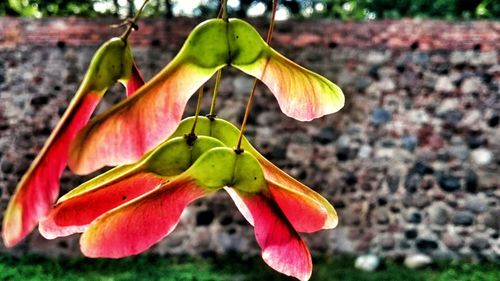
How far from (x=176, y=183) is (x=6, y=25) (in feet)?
12.5

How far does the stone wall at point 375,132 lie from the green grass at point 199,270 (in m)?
0.07

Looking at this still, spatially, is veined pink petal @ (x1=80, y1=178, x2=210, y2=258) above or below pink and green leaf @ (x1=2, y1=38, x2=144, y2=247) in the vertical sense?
below

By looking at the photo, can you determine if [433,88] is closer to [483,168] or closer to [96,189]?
[483,168]

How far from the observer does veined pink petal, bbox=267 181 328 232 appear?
295 mm

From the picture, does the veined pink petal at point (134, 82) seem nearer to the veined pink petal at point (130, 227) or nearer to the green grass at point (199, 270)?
the veined pink petal at point (130, 227)

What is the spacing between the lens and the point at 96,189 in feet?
0.93

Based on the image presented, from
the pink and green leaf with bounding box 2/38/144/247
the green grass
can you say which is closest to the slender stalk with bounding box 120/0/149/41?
the pink and green leaf with bounding box 2/38/144/247

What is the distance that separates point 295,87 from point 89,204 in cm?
10

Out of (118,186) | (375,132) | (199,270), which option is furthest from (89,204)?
(375,132)

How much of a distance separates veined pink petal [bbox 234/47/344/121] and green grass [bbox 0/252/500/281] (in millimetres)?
Result: 3263

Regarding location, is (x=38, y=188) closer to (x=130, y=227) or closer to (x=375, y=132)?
(x=130, y=227)

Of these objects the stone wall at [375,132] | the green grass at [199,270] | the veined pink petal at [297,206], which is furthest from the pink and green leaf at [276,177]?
the stone wall at [375,132]

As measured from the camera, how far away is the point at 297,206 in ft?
0.97

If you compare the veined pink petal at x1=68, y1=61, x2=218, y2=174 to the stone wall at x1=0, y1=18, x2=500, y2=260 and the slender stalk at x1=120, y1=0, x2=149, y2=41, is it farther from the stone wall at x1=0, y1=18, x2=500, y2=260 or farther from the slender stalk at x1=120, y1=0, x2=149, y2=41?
the stone wall at x1=0, y1=18, x2=500, y2=260
